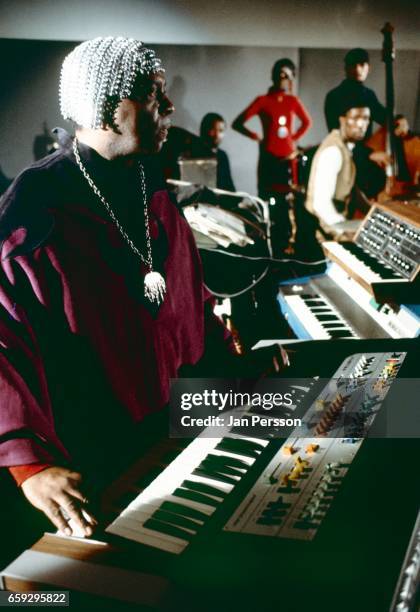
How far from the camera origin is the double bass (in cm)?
475

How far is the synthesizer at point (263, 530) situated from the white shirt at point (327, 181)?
329 cm

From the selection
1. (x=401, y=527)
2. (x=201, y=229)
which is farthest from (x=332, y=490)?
(x=201, y=229)

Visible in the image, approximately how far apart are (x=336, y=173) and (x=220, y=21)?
3.34 m

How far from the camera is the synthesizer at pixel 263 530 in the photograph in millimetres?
900

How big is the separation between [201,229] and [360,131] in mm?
2393

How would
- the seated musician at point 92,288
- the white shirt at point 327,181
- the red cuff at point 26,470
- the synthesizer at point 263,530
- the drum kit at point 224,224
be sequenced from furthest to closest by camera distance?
1. the white shirt at point 327,181
2. the drum kit at point 224,224
3. the seated musician at point 92,288
4. the red cuff at point 26,470
5. the synthesizer at point 263,530

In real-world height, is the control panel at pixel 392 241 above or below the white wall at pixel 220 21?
below

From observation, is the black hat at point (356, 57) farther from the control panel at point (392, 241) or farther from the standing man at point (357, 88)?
the control panel at point (392, 241)

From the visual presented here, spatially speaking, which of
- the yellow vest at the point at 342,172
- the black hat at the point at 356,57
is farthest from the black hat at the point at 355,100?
the yellow vest at the point at 342,172

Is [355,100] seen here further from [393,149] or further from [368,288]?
[368,288]

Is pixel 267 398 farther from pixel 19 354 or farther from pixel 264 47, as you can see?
pixel 264 47

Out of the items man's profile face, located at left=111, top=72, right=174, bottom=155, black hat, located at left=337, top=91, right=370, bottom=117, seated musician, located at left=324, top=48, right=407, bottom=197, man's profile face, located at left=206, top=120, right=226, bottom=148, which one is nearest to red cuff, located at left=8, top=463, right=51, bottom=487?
man's profile face, located at left=111, top=72, right=174, bottom=155

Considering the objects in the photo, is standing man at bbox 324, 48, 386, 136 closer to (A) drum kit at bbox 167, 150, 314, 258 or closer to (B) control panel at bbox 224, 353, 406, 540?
(A) drum kit at bbox 167, 150, 314, 258

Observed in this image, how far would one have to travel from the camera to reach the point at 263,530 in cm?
105
